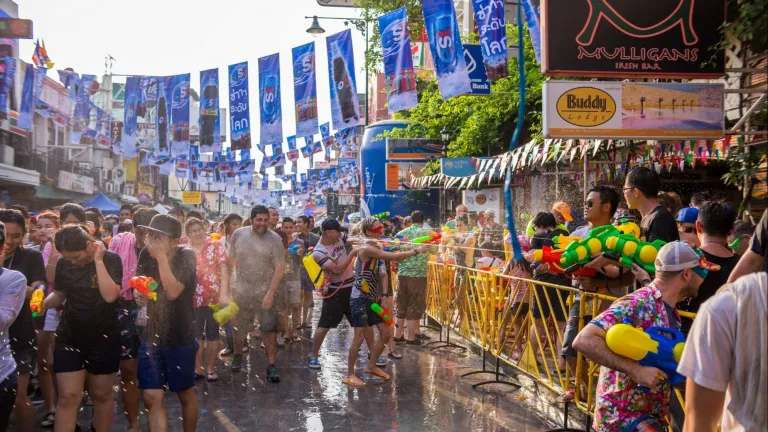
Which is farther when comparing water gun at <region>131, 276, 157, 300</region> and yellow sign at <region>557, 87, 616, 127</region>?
yellow sign at <region>557, 87, 616, 127</region>

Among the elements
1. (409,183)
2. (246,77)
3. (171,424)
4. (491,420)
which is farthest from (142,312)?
(409,183)

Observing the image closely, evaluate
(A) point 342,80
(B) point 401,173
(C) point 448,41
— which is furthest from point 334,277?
(B) point 401,173

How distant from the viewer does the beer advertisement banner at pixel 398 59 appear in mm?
12648

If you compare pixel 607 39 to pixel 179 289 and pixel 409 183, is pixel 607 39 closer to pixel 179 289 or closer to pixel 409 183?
pixel 179 289

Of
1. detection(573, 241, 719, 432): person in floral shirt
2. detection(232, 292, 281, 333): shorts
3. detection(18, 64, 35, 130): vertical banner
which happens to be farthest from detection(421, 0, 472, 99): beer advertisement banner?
detection(18, 64, 35, 130): vertical banner

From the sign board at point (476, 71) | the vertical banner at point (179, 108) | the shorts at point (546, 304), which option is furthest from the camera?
the vertical banner at point (179, 108)

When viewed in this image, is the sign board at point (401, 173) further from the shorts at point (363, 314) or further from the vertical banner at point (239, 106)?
the shorts at point (363, 314)

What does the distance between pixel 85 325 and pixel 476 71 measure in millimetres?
9968

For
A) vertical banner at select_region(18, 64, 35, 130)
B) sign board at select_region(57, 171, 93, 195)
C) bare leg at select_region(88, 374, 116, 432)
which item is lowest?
bare leg at select_region(88, 374, 116, 432)

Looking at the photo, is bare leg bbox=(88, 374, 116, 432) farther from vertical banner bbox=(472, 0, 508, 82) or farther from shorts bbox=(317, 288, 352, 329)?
vertical banner bbox=(472, 0, 508, 82)

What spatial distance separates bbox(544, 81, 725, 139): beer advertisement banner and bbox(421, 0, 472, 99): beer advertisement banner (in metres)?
4.23

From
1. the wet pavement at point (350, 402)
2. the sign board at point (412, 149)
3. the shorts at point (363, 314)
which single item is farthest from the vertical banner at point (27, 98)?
the shorts at point (363, 314)

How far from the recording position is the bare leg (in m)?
4.74

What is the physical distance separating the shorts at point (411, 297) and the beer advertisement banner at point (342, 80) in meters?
5.65
